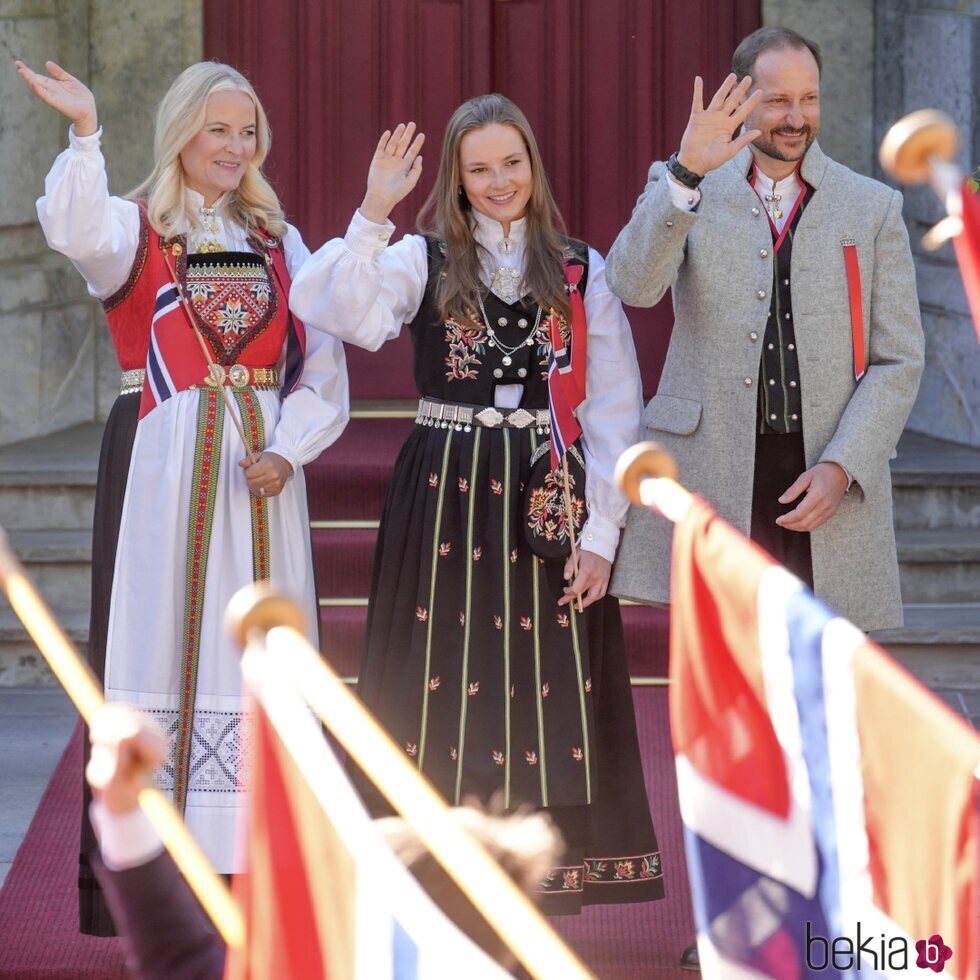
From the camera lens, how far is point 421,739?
10.8 ft

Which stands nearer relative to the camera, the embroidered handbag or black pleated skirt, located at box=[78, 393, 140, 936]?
the embroidered handbag

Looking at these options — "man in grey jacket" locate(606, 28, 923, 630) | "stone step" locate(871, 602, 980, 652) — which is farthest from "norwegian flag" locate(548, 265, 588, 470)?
"stone step" locate(871, 602, 980, 652)

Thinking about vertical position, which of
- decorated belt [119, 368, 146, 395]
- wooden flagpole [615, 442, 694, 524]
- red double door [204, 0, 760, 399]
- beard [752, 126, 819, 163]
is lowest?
wooden flagpole [615, 442, 694, 524]

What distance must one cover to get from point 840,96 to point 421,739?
3.50m

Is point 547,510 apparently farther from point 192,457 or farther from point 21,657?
point 21,657

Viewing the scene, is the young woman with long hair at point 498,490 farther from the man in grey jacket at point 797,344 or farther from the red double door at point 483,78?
the red double door at point 483,78

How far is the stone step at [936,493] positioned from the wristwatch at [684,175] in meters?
2.68

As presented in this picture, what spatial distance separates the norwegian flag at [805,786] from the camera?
1.39 meters

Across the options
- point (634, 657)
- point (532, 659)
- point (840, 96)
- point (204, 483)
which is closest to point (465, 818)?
point (532, 659)

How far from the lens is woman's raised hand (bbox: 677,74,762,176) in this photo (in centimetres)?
289

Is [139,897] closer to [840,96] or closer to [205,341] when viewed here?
[205,341]

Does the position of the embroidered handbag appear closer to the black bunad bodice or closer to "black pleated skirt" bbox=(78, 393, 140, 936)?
the black bunad bodice

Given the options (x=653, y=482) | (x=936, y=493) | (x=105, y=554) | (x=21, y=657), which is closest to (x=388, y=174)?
(x=105, y=554)

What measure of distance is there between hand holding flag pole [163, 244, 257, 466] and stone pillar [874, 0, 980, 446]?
3094 millimetres
